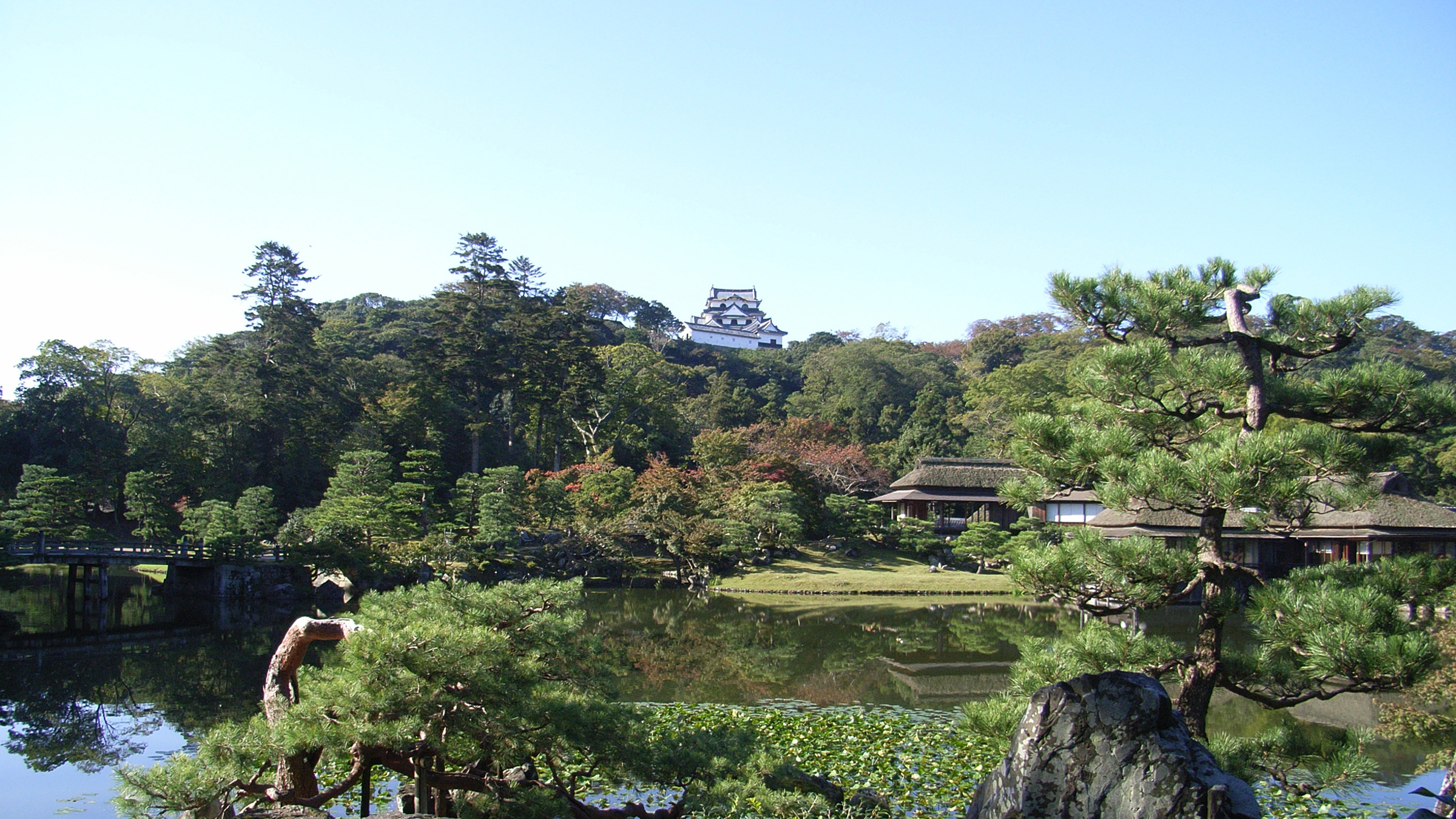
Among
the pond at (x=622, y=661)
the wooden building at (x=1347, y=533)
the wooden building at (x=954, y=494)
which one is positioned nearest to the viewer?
the pond at (x=622, y=661)

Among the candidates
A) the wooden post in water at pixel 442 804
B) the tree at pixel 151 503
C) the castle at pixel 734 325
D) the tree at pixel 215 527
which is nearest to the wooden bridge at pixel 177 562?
the tree at pixel 215 527

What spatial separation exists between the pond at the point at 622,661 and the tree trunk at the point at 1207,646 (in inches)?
59.8

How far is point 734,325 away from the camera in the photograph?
73.6 m

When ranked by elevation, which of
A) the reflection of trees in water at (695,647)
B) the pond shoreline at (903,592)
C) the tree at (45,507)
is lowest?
the pond shoreline at (903,592)

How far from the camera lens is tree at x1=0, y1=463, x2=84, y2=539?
65.1 feet

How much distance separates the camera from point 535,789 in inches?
227

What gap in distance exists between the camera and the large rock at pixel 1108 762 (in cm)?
303

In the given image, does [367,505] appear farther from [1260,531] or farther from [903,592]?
[1260,531]

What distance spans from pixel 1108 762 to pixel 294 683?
4.99 meters

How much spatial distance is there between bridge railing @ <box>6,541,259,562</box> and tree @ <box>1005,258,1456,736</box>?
21171 mm

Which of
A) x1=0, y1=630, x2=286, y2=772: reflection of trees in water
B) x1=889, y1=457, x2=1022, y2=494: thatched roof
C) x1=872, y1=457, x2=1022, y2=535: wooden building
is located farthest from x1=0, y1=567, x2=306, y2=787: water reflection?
x1=889, y1=457, x2=1022, y2=494: thatched roof

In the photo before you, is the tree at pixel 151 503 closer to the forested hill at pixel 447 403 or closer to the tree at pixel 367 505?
the forested hill at pixel 447 403

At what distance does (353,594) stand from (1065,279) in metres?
19.8

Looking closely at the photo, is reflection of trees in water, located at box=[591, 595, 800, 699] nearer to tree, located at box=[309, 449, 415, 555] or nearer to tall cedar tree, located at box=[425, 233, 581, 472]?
tree, located at box=[309, 449, 415, 555]
